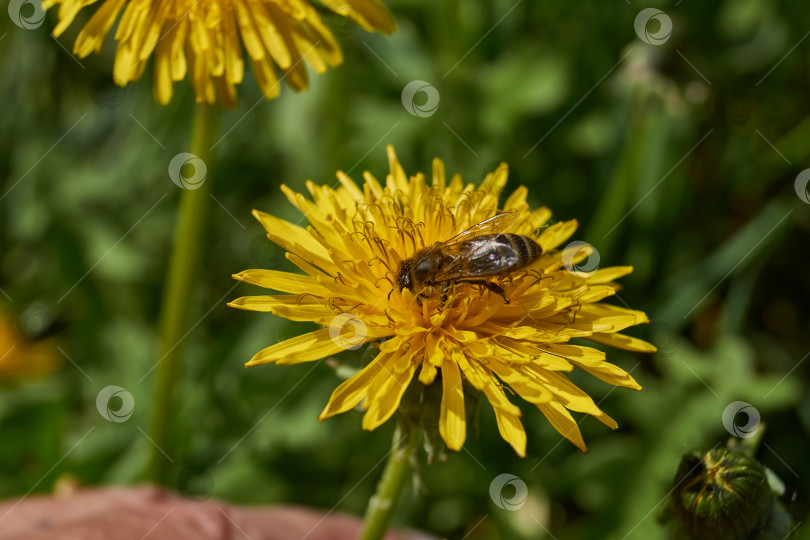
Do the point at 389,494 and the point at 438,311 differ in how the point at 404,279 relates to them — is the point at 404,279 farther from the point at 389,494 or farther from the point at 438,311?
the point at 389,494

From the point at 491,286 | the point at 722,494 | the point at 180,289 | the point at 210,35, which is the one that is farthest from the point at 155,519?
the point at 722,494

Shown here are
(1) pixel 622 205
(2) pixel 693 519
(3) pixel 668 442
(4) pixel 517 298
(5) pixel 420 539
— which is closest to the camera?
(2) pixel 693 519

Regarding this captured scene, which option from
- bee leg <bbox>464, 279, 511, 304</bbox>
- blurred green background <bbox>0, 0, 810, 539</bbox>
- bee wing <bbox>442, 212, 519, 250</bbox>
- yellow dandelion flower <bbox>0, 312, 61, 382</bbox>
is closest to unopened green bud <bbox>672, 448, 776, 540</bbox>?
bee leg <bbox>464, 279, 511, 304</bbox>

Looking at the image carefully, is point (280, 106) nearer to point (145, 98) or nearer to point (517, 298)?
point (145, 98)

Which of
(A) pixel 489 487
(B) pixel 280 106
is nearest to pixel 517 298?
(A) pixel 489 487

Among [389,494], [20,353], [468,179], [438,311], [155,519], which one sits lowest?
[20,353]
